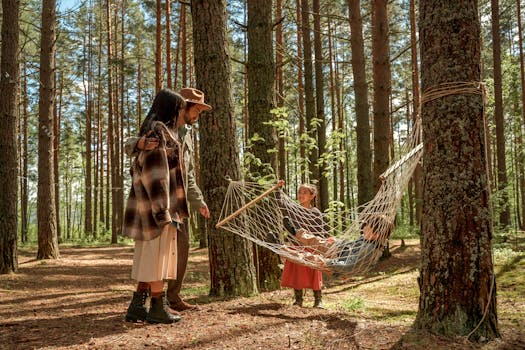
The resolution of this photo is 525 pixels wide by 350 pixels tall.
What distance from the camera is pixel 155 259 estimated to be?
2771 mm

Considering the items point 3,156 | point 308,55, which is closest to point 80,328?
point 3,156

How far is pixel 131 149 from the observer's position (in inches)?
110

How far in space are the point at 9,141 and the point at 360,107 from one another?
18.9 feet

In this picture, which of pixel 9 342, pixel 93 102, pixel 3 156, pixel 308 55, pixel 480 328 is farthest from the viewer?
pixel 93 102

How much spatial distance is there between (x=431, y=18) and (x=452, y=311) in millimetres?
1653

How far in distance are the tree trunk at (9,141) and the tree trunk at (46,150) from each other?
1727 millimetres

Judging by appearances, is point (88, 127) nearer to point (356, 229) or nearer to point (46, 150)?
point (46, 150)

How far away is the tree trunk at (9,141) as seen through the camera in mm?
6414

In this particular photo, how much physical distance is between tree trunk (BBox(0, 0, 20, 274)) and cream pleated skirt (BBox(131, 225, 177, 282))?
4554mm

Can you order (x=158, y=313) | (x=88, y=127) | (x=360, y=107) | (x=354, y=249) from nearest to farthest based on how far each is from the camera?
(x=158, y=313)
(x=354, y=249)
(x=360, y=107)
(x=88, y=127)

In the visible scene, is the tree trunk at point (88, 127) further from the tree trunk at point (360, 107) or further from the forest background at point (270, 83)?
the tree trunk at point (360, 107)

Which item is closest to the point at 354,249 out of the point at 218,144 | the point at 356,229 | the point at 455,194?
the point at 356,229

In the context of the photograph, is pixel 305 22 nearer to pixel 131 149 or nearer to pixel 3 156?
pixel 3 156

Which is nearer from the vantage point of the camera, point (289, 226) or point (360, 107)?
point (289, 226)
